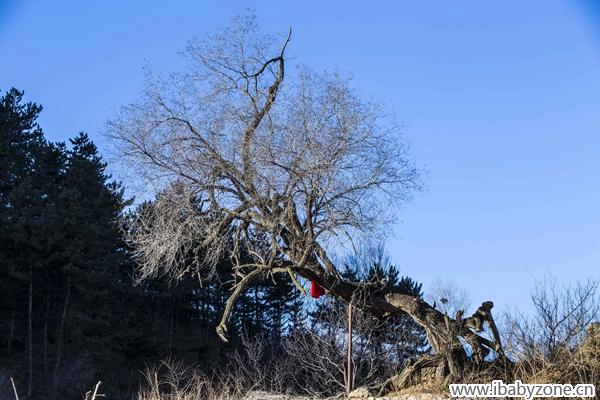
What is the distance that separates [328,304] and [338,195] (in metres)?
13.7

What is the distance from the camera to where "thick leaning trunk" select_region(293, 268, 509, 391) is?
13.2m

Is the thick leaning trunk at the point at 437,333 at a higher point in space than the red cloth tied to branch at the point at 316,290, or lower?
lower

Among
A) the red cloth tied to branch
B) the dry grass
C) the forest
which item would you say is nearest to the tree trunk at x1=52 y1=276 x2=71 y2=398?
the forest

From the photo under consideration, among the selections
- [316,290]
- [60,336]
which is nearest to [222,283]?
[316,290]

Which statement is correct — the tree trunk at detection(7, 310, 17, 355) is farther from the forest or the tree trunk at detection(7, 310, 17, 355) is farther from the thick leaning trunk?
the thick leaning trunk

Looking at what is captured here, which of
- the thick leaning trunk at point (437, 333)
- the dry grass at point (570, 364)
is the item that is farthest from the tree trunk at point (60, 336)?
the dry grass at point (570, 364)

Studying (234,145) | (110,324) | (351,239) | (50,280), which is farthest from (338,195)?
(50,280)

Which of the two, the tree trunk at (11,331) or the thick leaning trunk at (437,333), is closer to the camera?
the thick leaning trunk at (437,333)

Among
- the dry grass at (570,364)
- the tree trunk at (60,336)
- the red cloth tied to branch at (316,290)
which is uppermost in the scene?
the tree trunk at (60,336)

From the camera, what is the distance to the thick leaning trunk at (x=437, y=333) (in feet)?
43.4

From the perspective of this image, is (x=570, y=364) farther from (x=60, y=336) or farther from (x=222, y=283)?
(x=60, y=336)

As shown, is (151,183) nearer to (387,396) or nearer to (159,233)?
(159,233)

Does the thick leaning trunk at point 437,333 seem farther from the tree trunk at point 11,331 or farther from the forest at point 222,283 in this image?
the tree trunk at point 11,331

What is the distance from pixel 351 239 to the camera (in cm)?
1370
